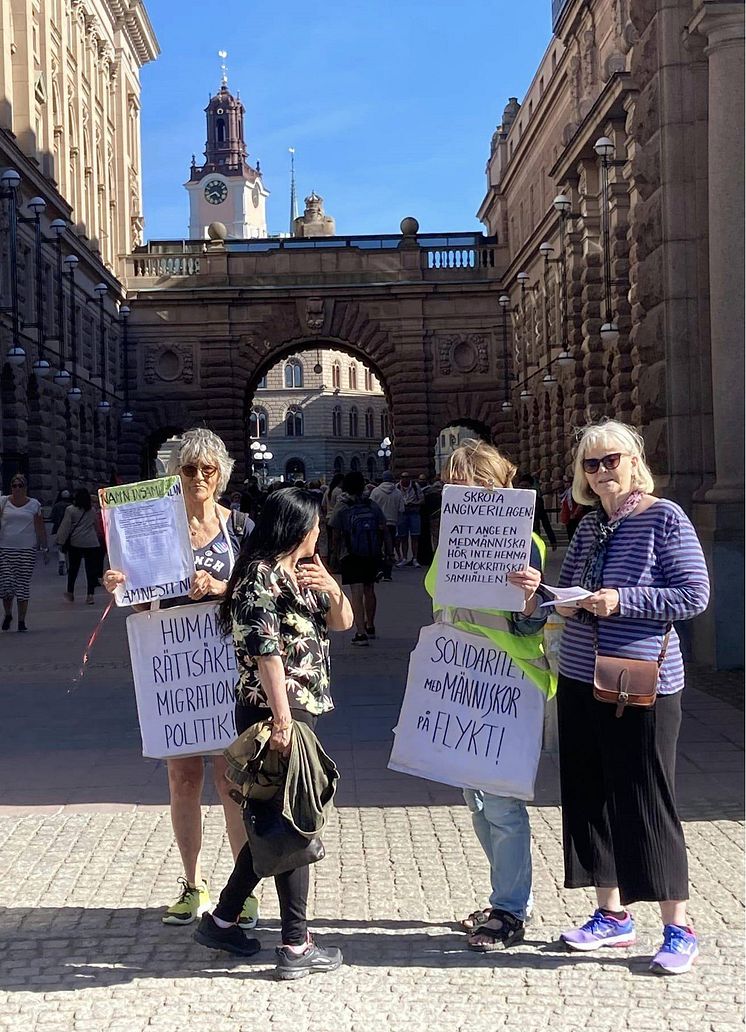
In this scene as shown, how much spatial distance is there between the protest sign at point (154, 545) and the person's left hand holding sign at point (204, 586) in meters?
0.03

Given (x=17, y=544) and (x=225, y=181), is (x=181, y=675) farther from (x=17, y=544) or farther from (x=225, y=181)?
(x=225, y=181)

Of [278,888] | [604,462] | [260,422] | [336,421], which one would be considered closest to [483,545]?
[604,462]

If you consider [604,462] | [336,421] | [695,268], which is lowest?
[604,462]

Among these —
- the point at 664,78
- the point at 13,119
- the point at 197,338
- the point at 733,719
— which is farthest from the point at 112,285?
the point at 733,719

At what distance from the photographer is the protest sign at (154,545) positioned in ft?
16.8

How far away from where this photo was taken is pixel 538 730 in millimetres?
4953

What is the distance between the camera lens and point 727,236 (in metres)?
11.0

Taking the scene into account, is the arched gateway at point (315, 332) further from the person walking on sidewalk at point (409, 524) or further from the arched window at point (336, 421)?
the arched window at point (336, 421)

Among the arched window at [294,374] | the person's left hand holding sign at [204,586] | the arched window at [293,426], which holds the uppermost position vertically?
the arched window at [294,374]

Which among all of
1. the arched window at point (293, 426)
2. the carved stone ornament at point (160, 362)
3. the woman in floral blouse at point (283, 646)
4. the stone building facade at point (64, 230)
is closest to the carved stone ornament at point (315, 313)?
the carved stone ornament at point (160, 362)

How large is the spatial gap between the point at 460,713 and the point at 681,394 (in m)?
7.60

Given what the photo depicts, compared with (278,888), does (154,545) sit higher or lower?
higher

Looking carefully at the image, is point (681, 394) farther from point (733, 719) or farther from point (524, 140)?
point (524, 140)

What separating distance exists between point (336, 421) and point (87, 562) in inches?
2992
